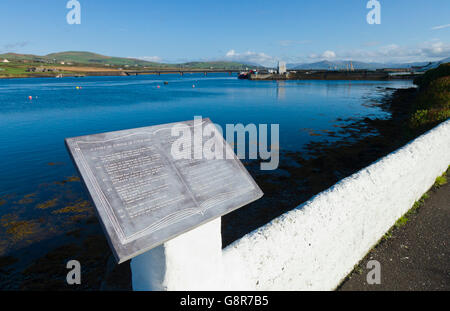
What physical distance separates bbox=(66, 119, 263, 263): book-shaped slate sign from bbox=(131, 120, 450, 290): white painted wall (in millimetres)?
234

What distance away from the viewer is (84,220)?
870 cm

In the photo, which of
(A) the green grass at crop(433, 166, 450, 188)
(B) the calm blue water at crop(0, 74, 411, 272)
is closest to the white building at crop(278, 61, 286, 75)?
(B) the calm blue water at crop(0, 74, 411, 272)

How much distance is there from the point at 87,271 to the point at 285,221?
559cm

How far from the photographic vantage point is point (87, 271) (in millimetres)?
6531

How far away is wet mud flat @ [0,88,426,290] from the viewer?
6.36 metres

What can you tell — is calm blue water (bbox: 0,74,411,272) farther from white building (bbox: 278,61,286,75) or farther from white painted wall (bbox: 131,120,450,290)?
white building (bbox: 278,61,286,75)

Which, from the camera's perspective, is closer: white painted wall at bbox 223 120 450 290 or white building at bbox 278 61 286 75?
white painted wall at bbox 223 120 450 290

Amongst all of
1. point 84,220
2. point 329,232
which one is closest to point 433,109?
point 329,232

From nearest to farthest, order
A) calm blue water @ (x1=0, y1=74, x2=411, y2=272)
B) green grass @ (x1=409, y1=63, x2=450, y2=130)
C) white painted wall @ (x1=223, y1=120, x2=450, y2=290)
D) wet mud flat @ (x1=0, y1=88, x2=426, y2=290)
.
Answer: white painted wall @ (x1=223, y1=120, x2=450, y2=290) → wet mud flat @ (x1=0, y1=88, x2=426, y2=290) → calm blue water @ (x1=0, y1=74, x2=411, y2=272) → green grass @ (x1=409, y1=63, x2=450, y2=130)

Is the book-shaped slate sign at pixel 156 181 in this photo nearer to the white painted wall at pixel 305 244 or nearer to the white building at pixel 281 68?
the white painted wall at pixel 305 244

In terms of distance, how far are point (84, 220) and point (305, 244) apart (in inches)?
305

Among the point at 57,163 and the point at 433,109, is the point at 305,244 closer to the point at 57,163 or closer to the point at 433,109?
the point at 433,109

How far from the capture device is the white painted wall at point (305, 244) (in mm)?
2453

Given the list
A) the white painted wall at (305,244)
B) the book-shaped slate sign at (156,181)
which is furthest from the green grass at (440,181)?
the book-shaped slate sign at (156,181)
